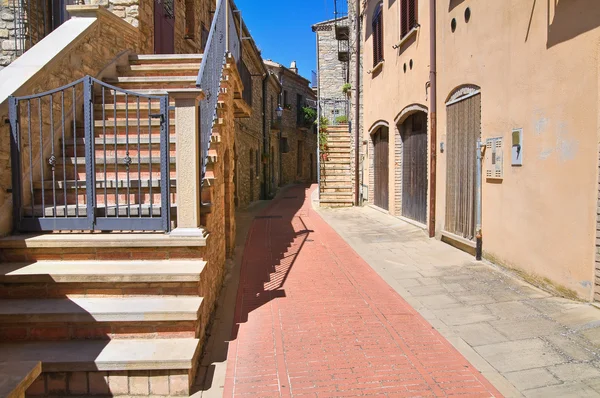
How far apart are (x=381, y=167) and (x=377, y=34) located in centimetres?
376

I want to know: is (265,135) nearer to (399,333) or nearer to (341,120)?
(341,120)

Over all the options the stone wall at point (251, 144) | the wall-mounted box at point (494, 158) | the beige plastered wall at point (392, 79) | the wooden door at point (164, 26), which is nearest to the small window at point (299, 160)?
the stone wall at point (251, 144)

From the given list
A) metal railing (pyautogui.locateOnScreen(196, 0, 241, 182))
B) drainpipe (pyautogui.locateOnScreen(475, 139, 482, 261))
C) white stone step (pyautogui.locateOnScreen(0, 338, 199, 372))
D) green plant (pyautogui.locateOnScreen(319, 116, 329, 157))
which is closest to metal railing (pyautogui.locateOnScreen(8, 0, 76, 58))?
metal railing (pyautogui.locateOnScreen(196, 0, 241, 182))

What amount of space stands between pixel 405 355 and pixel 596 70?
317cm

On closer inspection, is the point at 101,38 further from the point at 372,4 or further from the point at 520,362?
the point at 372,4

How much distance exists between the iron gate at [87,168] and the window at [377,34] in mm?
7980

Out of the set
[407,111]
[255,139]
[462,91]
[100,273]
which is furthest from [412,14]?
[255,139]

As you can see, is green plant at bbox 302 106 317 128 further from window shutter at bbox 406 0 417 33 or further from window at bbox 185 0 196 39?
window shutter at bbox 406 0 417 33

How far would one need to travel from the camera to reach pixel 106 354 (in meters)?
3.09

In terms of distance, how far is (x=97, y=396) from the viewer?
303 cm

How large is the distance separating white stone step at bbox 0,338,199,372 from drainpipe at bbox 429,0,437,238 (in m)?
5.93

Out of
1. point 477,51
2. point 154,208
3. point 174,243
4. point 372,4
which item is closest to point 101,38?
point 154,208

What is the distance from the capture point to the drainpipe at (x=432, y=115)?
7934 millimetres

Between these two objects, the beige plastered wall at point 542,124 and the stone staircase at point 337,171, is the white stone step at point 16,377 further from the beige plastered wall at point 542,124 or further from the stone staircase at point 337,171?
the stone staircase at point 337,171
